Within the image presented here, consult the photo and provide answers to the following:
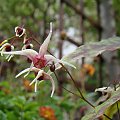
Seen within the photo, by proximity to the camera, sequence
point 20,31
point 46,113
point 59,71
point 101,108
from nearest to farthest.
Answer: point 101,108
point 20,31
point 46,113
point 59,71

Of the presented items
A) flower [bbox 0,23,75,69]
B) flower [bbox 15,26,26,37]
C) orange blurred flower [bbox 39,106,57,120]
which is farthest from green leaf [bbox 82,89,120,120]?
orange blurred flower [bbox 39,106,57,120]

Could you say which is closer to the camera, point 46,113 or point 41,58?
point 41,58

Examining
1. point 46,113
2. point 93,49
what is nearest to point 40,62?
point 93,49

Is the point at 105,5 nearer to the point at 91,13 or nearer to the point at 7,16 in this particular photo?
the point at 7,16

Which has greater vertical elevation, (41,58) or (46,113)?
(41,58)

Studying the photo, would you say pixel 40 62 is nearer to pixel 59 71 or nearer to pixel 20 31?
pixel 20 31

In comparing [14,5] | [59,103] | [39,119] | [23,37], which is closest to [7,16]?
[14,5]

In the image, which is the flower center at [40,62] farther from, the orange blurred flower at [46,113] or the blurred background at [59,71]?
the orange blurred flower at [46,113]

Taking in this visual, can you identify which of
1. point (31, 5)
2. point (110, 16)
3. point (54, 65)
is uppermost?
point (31, 5)
